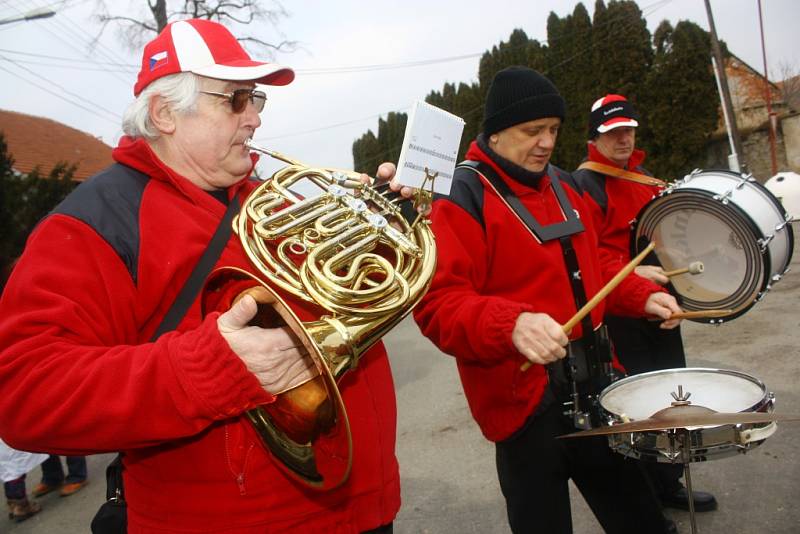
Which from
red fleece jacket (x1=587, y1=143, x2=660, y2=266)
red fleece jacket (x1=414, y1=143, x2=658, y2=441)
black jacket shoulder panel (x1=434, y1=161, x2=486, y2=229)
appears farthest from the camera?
red fleece jacket (x1=587, y1=143, x2=660, y2=266)

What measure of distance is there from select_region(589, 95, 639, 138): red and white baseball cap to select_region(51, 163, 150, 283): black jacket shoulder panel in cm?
293

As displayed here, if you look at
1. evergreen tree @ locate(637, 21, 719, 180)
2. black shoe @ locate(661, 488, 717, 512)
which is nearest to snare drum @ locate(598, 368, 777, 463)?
black shoe @ locate(661, 488, 717, 512)

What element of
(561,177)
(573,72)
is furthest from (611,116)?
(573,72)

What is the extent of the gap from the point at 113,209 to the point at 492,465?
3.21m

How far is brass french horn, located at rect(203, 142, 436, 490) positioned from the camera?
1277mm

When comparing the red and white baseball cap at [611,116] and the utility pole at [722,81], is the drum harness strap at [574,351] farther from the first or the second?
the utility pole at [722,81]

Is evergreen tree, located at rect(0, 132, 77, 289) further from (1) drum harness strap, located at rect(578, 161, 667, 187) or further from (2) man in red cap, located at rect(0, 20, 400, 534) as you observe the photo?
(2) man in red cap, located at rect(0, 20, 400, 534)

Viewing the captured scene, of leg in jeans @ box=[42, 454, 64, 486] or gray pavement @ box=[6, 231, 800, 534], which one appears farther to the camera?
leg in jeans @ box=[42, 454, 64, 486]

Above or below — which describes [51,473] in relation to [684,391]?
below

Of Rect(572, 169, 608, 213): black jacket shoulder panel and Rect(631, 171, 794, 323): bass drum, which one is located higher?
Rect(572, 169, 608, 213): black jacket shoulder panel

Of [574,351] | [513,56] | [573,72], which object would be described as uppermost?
[513,56]

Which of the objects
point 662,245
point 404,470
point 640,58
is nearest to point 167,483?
point 662,245

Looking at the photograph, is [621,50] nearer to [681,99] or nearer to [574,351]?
[681,99]

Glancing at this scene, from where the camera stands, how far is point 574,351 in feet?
7.07
